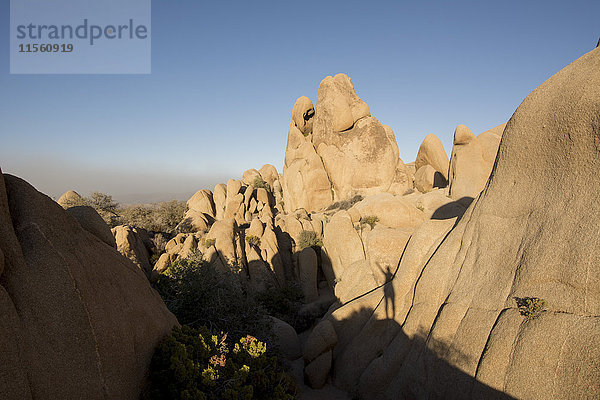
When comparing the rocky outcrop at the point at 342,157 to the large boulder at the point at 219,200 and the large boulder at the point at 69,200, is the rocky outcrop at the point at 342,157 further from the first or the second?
the large boulder at the point at 69,200

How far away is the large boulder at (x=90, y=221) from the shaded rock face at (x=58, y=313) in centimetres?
61

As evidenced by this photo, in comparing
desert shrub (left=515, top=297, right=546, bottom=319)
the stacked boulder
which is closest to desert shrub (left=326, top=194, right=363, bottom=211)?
the stacked boulder

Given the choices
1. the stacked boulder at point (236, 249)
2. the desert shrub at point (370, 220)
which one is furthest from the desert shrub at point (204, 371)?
the desert shrub at point (370, 220)

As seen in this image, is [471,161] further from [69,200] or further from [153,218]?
[69,200]

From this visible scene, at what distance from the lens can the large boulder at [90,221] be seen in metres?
6.49

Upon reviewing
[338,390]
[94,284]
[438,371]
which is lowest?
[338,390]

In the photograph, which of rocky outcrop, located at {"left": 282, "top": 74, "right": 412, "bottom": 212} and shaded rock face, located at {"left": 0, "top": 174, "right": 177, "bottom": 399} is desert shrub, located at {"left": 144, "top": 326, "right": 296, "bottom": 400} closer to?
shaded rock face, located at {"left": 0, "top": 174, "right": 177, "bottom": 399}

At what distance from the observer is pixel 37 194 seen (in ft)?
17.0

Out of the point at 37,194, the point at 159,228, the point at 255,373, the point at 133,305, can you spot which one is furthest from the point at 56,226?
the point at 159,228

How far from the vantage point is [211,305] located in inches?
424

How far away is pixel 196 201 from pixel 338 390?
106 ft

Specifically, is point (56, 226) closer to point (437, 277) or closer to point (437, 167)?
point (437, 277)

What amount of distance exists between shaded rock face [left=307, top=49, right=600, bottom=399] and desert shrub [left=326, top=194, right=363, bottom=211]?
2208cm

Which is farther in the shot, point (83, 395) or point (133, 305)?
point (133, 305)
